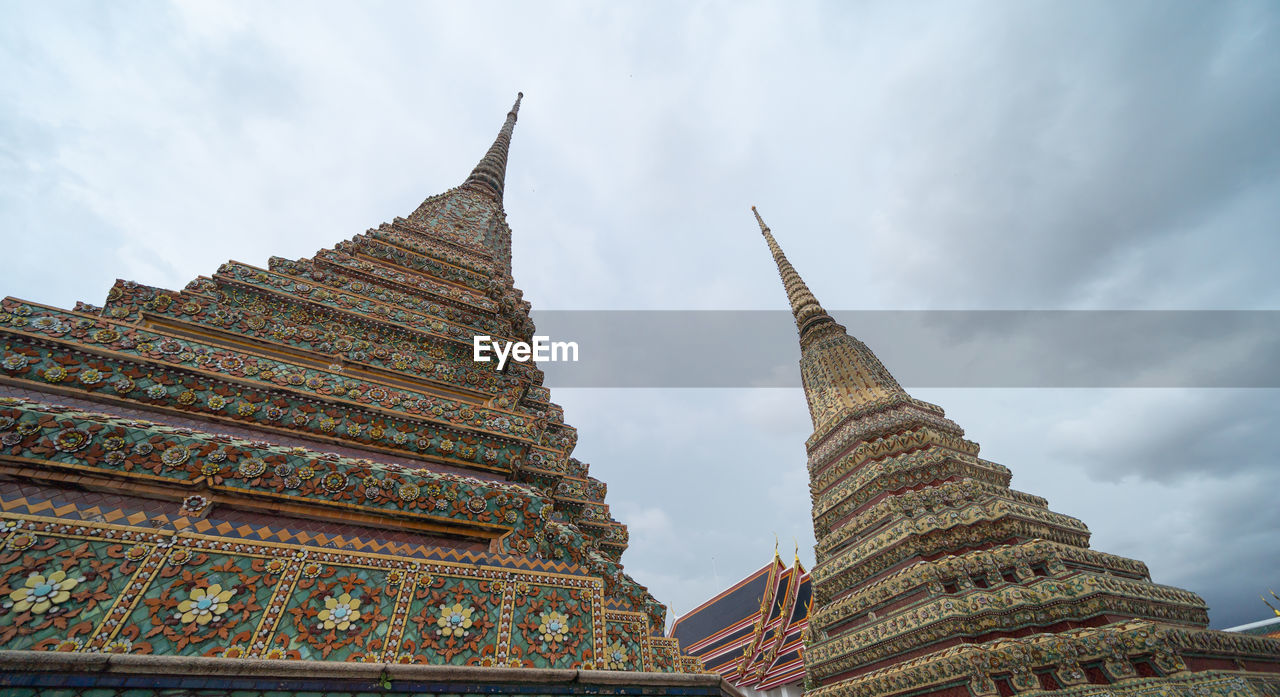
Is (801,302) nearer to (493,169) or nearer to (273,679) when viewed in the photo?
(493,169)

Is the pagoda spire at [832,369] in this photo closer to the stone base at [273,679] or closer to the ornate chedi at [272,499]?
the ornate chedi at [272,499]

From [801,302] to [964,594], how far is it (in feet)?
37.0

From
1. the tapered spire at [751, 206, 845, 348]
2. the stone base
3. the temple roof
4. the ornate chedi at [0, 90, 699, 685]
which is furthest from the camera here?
the tapered spire at [751, 206, 845, 348]

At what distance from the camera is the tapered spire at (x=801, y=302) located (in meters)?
15.3

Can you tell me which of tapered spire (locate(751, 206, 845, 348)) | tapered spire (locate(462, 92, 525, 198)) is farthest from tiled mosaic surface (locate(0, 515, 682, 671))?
tapered spire (locate(751, 206, 845, 348))

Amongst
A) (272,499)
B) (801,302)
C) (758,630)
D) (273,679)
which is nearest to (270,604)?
(273,679)

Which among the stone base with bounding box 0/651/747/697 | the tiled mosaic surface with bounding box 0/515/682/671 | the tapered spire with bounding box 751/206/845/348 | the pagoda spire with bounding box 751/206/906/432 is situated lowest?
the stone base with bounding box 0/651/747/697

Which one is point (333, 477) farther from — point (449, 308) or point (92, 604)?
point (449, 308)

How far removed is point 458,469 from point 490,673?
7.30 ft

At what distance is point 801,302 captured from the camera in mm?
16594

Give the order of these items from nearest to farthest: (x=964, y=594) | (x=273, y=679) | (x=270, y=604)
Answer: (x=273, y=679) < (x=270, y=604) < (x=964, y=594)

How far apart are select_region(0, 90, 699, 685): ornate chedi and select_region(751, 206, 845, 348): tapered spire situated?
11.9 m

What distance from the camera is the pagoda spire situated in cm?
1154

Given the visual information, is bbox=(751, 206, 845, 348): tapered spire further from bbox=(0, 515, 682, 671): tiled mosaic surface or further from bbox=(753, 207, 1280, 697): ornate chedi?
bbox=(0, 515, 682, 671): tiled mosaic surface
